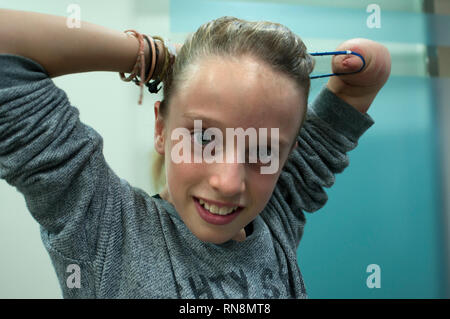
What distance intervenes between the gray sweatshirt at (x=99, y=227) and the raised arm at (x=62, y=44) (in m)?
0.01

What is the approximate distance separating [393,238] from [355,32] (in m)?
0.50

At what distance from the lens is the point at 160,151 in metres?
0.46

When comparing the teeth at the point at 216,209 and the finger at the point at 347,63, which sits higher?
the finger at the point at 347,63

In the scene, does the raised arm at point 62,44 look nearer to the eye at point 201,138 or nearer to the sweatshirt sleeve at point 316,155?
the eye at point 201,138

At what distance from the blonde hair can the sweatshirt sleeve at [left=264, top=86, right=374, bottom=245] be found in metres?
0.15

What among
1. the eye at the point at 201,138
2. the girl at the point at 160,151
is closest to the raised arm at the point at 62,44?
the girl at the point at 160,151

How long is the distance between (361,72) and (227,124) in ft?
0.98

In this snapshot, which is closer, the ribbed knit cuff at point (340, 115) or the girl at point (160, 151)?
the girl at point (160, 151)

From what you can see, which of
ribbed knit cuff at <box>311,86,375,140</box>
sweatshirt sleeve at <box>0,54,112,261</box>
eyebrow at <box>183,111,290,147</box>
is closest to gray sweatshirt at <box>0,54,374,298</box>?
sweatshirt sleeve at <box>0,54,112,261</box>

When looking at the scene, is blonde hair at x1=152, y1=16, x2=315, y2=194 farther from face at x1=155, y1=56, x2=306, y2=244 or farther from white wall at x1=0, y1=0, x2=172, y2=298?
white wall at x1=0, y1=0, x2=172, y2=298

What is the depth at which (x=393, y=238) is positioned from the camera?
0.87 meters

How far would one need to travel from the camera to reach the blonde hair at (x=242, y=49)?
41cm
